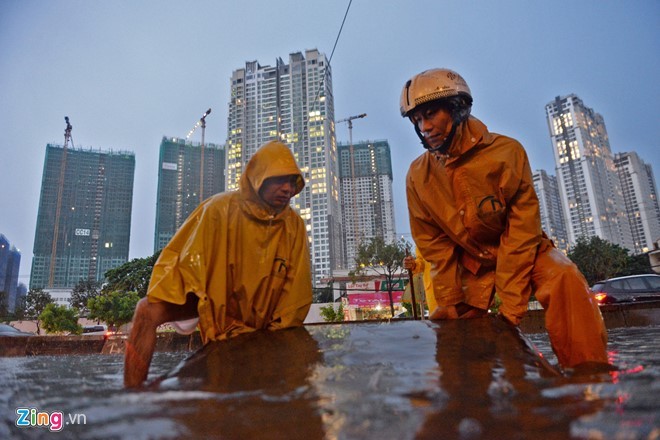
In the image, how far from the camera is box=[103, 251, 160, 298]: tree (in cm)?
4175

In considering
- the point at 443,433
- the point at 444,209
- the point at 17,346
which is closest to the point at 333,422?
the point at 443,433

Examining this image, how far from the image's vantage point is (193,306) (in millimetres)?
2586

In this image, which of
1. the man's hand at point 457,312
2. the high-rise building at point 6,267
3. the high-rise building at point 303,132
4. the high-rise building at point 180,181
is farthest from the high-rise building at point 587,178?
the high-rise building at point 6,267

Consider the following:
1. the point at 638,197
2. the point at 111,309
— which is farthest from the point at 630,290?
the point at 638,197

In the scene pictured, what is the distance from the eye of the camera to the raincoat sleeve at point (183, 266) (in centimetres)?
228

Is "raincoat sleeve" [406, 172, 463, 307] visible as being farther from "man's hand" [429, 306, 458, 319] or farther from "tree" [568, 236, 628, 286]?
"tree" [568, 236, 628, 286]

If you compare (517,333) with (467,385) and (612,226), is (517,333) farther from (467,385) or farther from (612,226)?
(612,226)

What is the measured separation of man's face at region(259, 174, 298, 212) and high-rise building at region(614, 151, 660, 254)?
3596 inches

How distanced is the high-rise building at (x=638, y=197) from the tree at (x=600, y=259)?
42.0 meters

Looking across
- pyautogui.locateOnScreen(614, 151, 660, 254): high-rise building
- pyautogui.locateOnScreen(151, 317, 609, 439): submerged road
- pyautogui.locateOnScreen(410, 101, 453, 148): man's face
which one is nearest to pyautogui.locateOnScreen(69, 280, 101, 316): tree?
pyautogui.locateOnScreen(410, 101, 453, 148): man's face

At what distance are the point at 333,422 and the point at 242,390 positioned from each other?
48 cm

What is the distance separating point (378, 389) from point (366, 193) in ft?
333

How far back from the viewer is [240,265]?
2.71m

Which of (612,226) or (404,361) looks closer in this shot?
(404,361)
